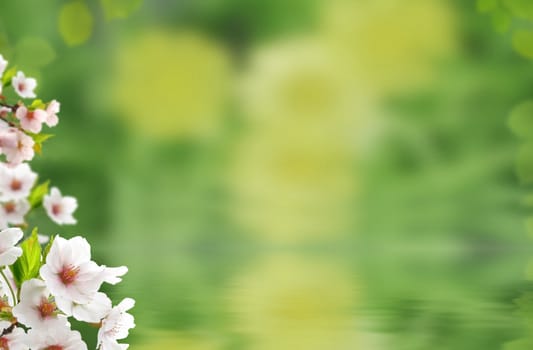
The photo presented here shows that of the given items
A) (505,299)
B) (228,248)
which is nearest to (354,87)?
(228,248)

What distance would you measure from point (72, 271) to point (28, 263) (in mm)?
67

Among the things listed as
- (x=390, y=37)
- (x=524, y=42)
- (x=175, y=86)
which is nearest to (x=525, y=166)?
(x=524, y=42)

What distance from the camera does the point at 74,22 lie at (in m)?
5.83

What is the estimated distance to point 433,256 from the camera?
17.2 feet

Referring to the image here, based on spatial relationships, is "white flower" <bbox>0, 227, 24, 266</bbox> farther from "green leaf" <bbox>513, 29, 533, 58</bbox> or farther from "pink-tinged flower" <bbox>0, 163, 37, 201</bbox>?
"green leaf" <bbox>513, 29, 533, 58</bbox>

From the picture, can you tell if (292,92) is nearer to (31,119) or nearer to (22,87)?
(22,87)

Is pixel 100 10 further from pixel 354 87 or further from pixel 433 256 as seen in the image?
pixel 433 256

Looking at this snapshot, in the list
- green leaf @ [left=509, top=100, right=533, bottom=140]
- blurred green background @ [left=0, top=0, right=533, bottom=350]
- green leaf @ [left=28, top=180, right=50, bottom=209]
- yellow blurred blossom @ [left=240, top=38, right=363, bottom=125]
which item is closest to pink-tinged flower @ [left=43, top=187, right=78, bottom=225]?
green leaf @ [left=28, top=180, right=50, bottom=209]

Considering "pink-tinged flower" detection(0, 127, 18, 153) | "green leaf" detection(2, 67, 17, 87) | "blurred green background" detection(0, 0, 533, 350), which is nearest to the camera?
"pink-tinged flower" detection(0, 127, 18, 153)

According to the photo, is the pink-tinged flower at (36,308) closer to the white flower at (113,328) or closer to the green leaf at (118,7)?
the white flower at (113,328)

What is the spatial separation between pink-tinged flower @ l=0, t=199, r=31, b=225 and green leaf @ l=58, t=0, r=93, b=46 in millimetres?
3737

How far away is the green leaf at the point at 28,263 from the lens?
133 cm

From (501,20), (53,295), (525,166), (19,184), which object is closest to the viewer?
(53,295)

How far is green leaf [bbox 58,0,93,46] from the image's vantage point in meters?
5.78
